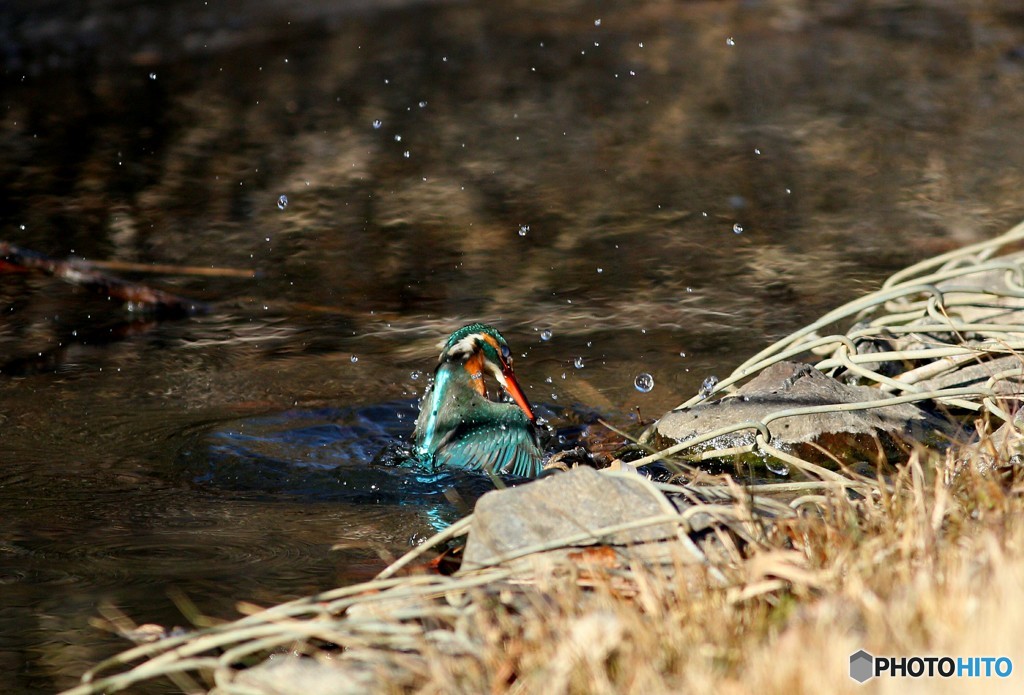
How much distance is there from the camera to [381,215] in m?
8.04

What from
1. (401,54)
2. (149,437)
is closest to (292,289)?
(149,437)

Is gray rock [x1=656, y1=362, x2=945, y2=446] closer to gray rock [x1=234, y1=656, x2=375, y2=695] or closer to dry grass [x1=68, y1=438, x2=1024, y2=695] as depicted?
dry grass [x1=68, y1=438, x2=1024, y2=695]

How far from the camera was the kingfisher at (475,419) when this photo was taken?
14.7 ft

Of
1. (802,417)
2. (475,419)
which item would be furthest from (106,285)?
(802,417)

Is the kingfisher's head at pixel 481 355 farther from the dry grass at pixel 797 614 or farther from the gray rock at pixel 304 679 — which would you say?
the gray rock at pixel 304 679

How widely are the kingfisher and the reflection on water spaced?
389 mm

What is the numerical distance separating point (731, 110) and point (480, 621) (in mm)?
8418

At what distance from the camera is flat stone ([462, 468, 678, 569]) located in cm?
307

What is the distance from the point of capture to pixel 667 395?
5.20m

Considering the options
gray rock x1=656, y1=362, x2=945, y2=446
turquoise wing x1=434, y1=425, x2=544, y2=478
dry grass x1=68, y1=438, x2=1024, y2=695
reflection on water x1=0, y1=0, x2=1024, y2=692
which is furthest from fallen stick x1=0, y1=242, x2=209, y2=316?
dry grass x1=68, y1=438, x2=1024, y2=695

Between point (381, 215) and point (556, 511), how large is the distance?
517cm

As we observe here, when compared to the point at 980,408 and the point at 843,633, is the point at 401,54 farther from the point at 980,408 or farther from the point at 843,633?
the point at 843,633

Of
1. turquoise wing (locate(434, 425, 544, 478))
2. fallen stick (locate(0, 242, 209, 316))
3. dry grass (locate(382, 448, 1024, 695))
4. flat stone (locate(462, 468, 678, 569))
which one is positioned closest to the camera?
dry grass (locate(382, 448, 1024, 695))

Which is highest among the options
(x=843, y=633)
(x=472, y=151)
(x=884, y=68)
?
(x=884, y=68)
